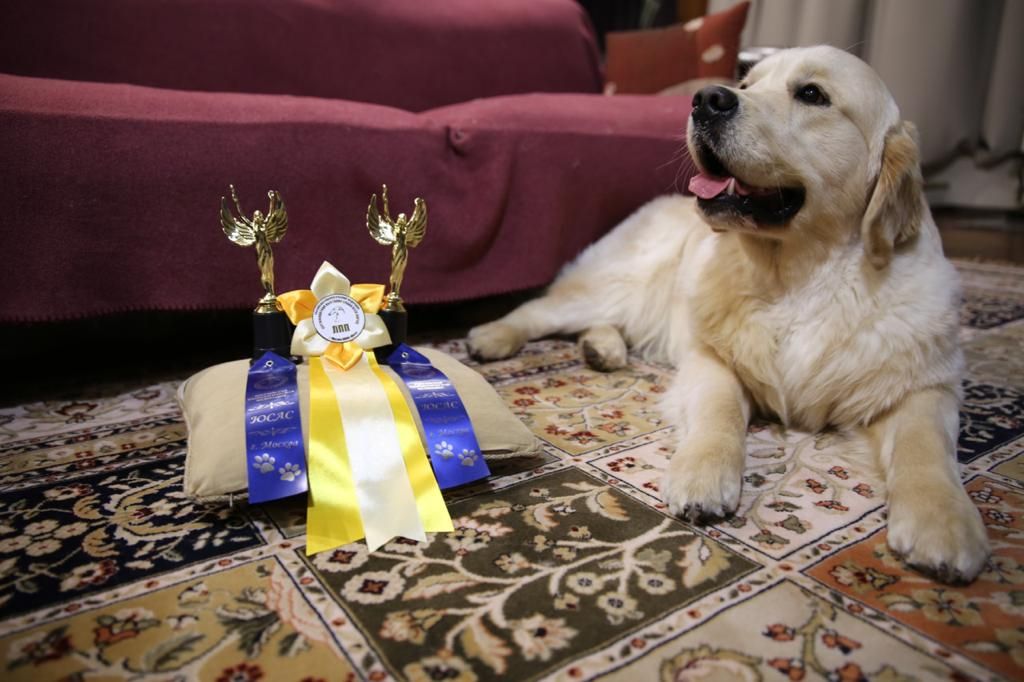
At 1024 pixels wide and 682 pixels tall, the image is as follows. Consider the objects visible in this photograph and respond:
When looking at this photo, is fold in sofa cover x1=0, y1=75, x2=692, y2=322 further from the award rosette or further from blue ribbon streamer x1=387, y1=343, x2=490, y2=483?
blue ribbon streamer x1=387, y1=343, x2=490, y2=483

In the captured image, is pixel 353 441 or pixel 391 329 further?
pixel 391 329

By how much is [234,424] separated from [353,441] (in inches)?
8.5

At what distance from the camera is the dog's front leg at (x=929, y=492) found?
41.2 inches

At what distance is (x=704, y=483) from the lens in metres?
1.22

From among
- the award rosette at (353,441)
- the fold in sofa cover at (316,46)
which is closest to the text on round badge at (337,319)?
the award rosette at (353,441)

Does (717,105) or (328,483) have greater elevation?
(717,105)

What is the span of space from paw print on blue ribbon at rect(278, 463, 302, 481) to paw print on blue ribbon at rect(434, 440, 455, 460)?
0.24 metres

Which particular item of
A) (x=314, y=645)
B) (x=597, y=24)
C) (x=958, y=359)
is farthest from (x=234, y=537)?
(x=597, y=24)

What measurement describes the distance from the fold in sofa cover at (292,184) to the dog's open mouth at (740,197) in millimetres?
880

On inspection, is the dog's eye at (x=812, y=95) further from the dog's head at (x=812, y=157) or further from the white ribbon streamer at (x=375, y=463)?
the white ribbon streamer at (x=375, y=463)

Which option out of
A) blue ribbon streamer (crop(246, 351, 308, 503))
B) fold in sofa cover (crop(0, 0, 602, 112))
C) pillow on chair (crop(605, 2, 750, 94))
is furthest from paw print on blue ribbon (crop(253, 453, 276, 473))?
pillow on chair (crop(605, 2, 750, 94))

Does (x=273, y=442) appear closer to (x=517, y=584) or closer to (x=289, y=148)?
(x=517, y=584)

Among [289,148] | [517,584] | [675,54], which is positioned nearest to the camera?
[517,584]

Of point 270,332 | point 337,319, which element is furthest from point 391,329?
point 270,332
